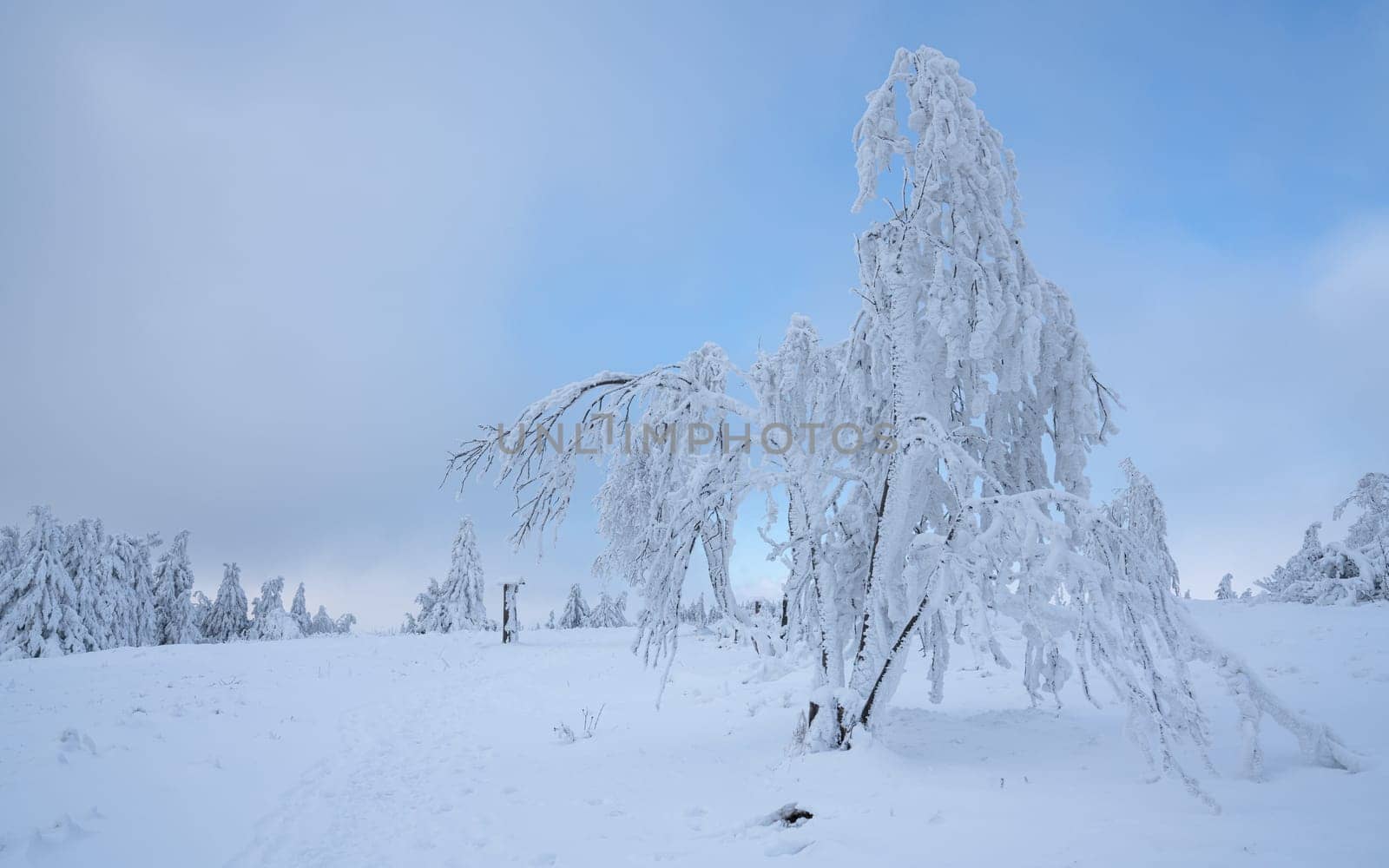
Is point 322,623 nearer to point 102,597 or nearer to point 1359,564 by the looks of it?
point 102,597

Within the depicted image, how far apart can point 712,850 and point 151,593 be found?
153 ft

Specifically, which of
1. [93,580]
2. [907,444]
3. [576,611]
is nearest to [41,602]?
[93,580]

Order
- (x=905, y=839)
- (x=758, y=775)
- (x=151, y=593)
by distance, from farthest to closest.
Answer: (x=151, y=593) < (x=758, y=775) < (x=905, y=839)

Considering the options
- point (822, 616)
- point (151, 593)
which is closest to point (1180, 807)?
point (822, 616)

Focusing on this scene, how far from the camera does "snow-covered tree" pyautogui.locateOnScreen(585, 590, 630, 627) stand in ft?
157

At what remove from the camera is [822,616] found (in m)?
7.64

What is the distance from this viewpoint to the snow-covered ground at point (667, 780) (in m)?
4.44

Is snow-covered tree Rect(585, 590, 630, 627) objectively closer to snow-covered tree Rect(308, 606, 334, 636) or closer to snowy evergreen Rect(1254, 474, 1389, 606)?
snow-covered tree Rect(308, 606, 334, 636)

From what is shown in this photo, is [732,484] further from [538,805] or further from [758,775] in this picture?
[538,805]

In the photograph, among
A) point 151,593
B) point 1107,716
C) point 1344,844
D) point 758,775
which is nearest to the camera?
point 1344,844

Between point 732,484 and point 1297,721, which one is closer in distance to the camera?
point 1297,721

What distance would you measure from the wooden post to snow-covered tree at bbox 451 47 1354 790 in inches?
622

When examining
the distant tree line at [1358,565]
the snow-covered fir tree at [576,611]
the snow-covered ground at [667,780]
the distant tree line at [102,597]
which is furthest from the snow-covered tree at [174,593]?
the distant tree line at [1358,565]

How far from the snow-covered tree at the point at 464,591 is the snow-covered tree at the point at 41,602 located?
50.1 feet
